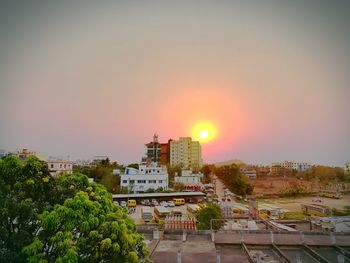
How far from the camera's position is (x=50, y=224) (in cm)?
472

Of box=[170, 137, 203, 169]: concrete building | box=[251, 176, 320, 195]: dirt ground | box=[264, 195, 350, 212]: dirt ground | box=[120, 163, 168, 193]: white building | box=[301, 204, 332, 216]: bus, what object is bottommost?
box=[264, 195, 350, 212]: dirt ground

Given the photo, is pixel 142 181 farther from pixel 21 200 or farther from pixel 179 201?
pixel 21 200

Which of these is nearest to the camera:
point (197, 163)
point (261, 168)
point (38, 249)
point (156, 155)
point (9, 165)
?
point (38, 249)

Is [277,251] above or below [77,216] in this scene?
below

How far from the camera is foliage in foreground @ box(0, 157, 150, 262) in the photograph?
468 cm

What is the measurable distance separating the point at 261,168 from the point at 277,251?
3115 inches

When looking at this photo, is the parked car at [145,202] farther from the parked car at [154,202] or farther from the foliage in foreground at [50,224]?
the foliage in foreground at [50,224]

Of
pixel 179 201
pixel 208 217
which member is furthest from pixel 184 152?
pixel 208 217

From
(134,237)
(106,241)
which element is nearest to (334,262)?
(134,237)

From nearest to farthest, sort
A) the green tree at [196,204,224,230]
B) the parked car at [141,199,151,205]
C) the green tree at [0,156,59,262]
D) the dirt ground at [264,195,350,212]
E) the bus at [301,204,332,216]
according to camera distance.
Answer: the green tree at [0,156,59,262] → the green tree at [196,204,224,230] → the bus at [301,204,332,216] → the parked car at [141,199,151,205] → the dirt ground at [264,195,350,212]

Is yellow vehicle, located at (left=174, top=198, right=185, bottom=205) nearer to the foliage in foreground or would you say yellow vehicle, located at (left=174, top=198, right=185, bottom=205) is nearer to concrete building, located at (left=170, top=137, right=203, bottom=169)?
the foliage in foreground

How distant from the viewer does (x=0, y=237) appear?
4844 mm

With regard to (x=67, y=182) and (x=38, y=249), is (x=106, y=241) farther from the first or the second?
(x=67, y=182)

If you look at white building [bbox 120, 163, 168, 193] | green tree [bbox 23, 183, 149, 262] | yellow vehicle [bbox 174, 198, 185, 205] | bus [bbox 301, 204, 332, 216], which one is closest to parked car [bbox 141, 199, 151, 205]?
yellow vehicle [bbox 174, 198, 185, 205]
